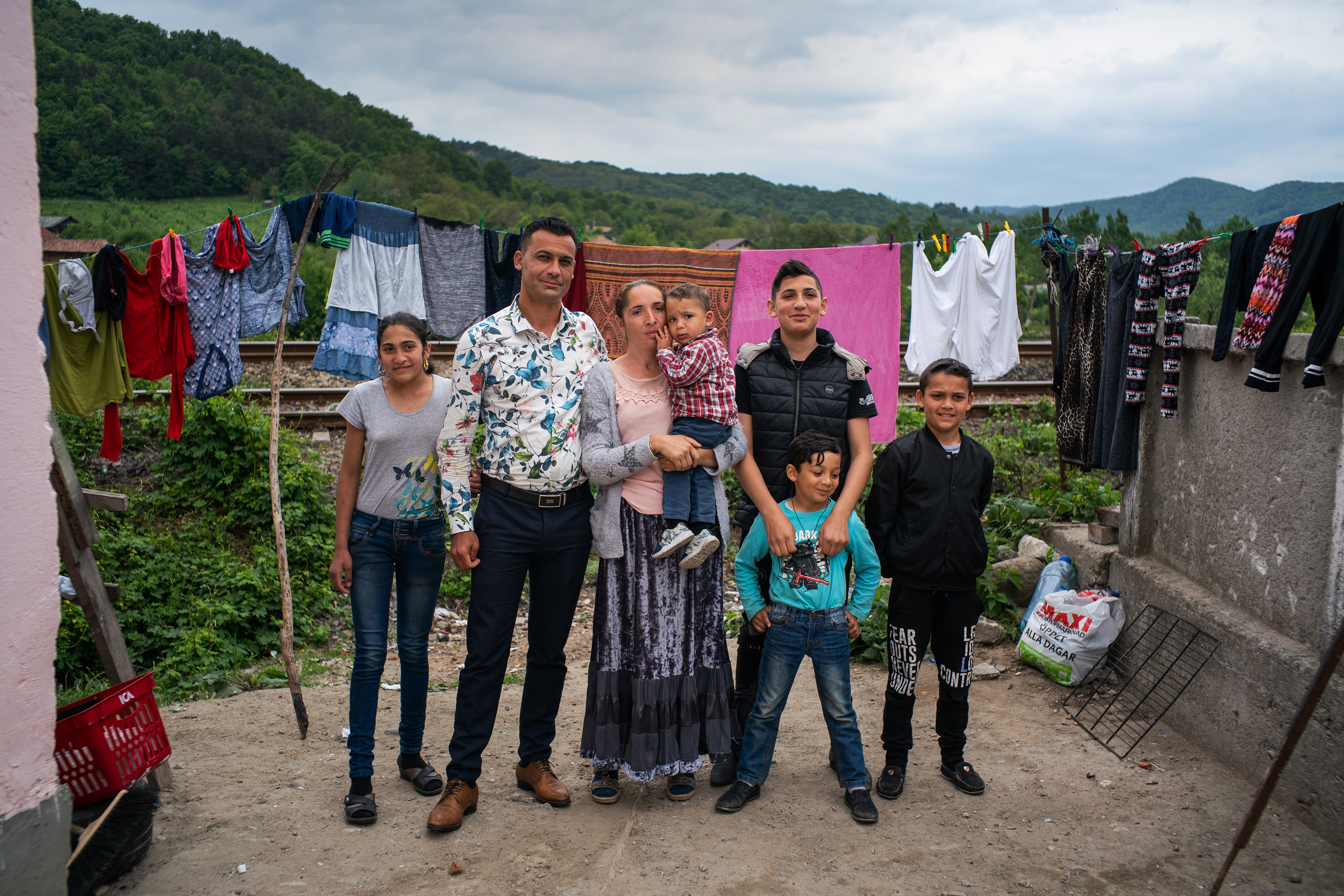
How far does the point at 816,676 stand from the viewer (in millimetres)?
3102

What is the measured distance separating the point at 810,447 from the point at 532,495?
1.02m

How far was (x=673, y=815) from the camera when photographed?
3.07 m

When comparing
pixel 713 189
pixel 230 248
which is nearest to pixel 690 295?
pixel 230 248

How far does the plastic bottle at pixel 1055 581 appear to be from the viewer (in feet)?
14.8

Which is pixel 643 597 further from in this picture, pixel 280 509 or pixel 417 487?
pixel 280 509

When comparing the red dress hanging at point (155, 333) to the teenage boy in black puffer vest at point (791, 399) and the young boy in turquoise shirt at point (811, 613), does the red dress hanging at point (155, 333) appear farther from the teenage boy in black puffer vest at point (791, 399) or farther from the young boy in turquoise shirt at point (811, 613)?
the young boy in turquoise shirt at point (811, 613)

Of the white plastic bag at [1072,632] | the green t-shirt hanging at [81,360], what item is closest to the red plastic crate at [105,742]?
the green t-shirt hanging at [81,360]

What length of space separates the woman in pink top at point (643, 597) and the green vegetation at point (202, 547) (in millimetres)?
2934

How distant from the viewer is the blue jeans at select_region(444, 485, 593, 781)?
292cm

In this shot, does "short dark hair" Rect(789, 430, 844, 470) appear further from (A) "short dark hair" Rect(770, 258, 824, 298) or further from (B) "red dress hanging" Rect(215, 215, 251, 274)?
(B) "red dress hanging" Rect(215, 215, 251, 274)

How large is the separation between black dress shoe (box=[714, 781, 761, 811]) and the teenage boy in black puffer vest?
5.1 inches

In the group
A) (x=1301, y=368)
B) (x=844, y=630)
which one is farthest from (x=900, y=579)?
(x=1301, y=368)

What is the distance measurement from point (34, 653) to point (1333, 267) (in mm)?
4207

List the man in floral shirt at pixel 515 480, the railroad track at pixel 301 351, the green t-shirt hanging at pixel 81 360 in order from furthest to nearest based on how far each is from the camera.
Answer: the railroad track at pixel 301 351 < the green t-shirt hanging at pixel 81 360 < the man in floral shirt at pixel 515 480
